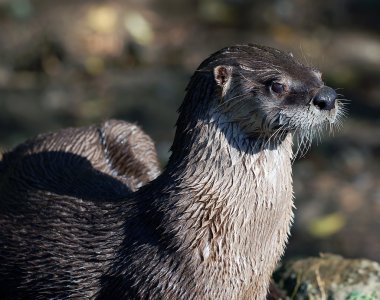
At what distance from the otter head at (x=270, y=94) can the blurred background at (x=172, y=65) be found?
334 centimetres

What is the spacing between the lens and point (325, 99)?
3.43 meters

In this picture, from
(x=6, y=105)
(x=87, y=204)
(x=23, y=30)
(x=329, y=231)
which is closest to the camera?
(x=87, y=204)

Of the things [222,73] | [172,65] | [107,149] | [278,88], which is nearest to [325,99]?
[278,88]

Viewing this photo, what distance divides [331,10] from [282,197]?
6.50 meters

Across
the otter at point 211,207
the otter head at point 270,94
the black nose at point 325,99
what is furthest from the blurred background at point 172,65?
the black nose at point 325,99

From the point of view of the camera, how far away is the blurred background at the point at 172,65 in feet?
24.6

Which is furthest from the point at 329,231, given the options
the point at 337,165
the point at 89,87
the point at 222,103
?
the point at 222,103

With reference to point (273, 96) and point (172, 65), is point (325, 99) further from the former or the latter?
point (172, 65)

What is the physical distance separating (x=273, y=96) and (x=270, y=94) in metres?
0.01

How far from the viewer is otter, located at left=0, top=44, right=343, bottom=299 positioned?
354cm

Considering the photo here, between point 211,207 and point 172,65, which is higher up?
point 172,65

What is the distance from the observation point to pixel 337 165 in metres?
7.68

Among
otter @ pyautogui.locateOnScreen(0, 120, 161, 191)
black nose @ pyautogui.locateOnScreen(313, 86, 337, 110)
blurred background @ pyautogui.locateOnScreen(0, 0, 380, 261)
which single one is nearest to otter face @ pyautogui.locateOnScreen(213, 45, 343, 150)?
black nose @ pyautogui.locateOnScreen(313, 86, 337, 110)

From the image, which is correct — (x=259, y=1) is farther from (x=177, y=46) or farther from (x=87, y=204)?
(x=87, y=204)
